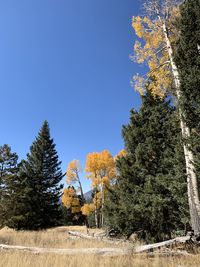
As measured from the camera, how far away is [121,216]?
1075cm

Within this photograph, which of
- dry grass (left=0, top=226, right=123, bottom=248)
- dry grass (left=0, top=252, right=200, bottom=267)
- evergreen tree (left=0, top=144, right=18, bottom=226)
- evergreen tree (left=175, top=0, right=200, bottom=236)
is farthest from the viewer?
evergreen tree (left=0, top=144, right=18, bottom=226)

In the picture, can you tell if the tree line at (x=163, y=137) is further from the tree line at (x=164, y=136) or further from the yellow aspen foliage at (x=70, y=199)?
the yellow aspen foliage at (x=70, y=199)

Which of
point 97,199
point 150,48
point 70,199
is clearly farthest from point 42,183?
point 150,48

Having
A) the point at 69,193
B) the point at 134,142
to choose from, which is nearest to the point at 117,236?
the point at 134,142

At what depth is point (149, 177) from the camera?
1017cm

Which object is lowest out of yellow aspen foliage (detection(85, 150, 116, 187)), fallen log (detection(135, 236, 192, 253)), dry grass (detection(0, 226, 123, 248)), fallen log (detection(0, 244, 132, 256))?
dry grass (detection(0, 226, 123, 248))

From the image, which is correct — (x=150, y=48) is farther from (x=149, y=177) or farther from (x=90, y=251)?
(x=90, y=251)

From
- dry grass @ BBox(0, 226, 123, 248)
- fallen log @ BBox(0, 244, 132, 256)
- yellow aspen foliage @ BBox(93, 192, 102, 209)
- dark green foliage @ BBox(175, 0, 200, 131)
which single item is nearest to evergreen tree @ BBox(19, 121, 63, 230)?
yellow aspen foliage @ BBox(93, 192, 102, 209)

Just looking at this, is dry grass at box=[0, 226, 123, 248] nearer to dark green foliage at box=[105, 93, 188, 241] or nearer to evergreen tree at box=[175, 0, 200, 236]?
dark green foliage at box=[105, 93, 188, 241]

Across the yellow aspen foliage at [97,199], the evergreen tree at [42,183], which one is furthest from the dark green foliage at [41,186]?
the yellow aspen foliage at [97,199]

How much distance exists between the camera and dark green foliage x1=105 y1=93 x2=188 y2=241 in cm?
939

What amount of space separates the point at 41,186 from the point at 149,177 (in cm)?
1823

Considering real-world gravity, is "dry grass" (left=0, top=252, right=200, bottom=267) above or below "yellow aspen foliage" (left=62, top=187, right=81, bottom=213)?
below

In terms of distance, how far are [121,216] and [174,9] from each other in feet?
30.0
